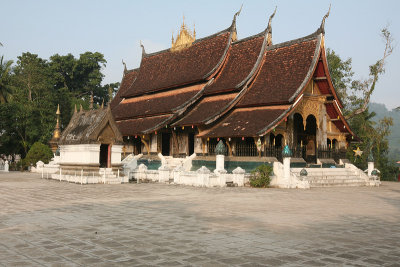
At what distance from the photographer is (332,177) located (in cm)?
2117

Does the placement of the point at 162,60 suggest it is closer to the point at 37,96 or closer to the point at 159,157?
the point at 159,157

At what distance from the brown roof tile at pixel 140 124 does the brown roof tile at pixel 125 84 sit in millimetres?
6397

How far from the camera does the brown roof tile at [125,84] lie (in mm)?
35469

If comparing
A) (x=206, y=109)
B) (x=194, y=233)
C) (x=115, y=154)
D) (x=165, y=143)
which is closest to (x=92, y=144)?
(x=115, y=154)

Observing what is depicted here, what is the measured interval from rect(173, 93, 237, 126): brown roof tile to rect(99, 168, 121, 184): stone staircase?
5.66m

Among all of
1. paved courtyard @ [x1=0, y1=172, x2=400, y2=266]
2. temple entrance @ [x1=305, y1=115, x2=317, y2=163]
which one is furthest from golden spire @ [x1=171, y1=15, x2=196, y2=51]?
paved courtyard @ [x1=0, y1=172, x2=400, y2=266]

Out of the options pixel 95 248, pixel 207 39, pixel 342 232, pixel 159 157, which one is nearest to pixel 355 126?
pixel 207 39

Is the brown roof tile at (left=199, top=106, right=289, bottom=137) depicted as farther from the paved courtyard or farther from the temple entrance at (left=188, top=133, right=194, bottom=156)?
the paved courtyard

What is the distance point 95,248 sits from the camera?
230 inches

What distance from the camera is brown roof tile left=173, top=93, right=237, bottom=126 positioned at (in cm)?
2334

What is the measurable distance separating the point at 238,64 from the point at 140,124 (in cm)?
786

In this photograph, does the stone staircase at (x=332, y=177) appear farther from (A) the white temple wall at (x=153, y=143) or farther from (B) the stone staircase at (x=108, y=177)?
(A) the white temple wall at (x=153, y=143)

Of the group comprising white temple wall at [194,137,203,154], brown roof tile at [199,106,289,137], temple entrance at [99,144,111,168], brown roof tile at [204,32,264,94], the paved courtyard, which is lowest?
the paved courtyard

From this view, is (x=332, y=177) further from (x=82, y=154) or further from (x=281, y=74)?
(x=82, y=154)
